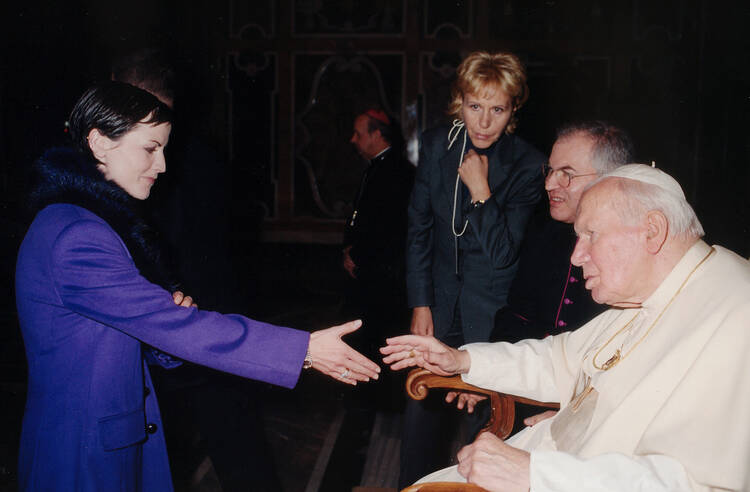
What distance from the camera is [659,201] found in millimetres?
1563

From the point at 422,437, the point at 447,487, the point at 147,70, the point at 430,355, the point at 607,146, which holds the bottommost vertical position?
the point at 422,437

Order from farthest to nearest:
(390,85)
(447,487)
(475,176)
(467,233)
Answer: (390,85)
(467,233)
(475,176)
(447,487)

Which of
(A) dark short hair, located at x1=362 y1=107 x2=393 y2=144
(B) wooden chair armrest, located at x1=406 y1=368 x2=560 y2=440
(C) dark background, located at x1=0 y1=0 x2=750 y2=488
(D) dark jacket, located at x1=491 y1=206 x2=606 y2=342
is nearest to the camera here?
(B) wooden chair armrest, located at x1=406 y1=368 x2=560 y2=440

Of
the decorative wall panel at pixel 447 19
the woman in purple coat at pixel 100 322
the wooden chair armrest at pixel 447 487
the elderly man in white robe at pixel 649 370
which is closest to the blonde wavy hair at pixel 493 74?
the elderly man in white robe at pixel 649 370

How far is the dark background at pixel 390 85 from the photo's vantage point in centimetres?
693

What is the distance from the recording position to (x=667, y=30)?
7.01 m

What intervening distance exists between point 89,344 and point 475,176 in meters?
1.64

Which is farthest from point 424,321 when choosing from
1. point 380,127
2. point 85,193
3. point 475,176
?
point 380,127

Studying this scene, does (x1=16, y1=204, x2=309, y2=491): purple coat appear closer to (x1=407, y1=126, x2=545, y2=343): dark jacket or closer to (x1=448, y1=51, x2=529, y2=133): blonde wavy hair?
(x1=407, y1=126, x2=545, y2=343): dark jacket

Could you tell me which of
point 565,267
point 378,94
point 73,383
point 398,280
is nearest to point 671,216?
point 565,267

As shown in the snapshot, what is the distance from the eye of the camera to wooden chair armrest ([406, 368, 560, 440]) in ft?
6.58

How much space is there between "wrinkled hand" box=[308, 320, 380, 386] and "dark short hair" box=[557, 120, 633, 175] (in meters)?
1.05

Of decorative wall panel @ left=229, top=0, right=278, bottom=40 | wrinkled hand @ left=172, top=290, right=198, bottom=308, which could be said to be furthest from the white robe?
decorative wall panel @ left=229, top=0, right=278, bottom=40

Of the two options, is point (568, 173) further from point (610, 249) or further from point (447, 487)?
point (447, 487)
